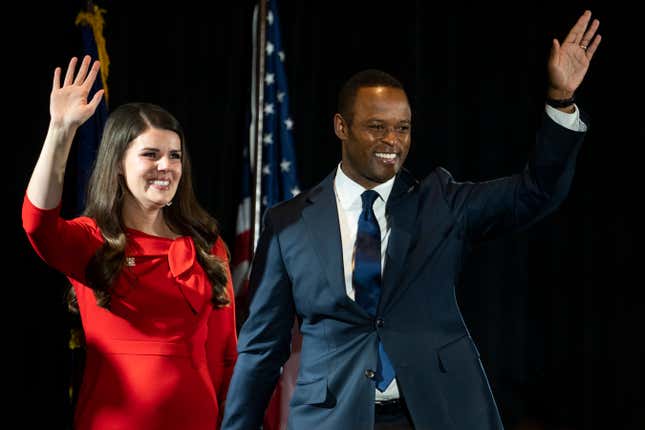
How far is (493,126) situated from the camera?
4.55 metres

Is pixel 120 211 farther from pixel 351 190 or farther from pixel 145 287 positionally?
pixel 351 190

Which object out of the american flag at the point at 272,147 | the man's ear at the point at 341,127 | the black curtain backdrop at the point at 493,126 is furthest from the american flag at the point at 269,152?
the man's ear at the point at 341,127

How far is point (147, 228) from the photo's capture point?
8.75 feet

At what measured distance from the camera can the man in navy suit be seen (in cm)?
186

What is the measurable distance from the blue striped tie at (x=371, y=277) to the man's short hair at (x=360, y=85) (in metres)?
0.34

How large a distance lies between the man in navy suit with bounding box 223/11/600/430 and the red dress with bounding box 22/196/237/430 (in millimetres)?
398

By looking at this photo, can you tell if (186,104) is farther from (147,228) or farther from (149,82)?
(147,228)

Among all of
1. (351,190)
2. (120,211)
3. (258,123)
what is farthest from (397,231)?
(258,123)

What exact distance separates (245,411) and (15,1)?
81.8 inches

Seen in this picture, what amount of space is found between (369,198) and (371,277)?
0.21 meters

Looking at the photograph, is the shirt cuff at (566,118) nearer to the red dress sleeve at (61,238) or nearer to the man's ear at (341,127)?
the man's ear at (341,127)

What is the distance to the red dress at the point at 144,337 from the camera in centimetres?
244

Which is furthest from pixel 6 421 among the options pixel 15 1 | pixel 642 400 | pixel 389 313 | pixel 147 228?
pixel 642 400

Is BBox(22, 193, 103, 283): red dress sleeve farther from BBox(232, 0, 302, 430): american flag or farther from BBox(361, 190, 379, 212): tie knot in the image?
BBox(232, 0, 302, 430): american flag
